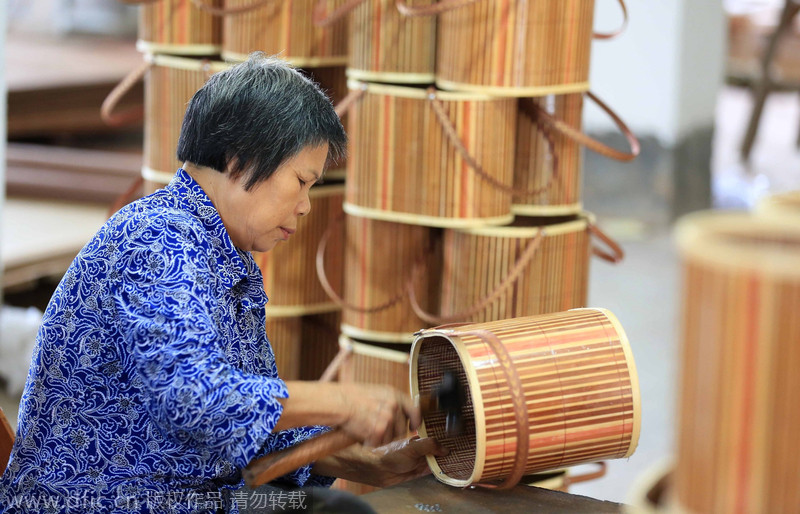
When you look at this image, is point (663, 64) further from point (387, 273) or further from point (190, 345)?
point (190, 345)

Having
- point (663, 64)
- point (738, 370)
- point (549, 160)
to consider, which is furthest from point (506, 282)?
point (663, 64)

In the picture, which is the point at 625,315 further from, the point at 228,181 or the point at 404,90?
the point at 228,181

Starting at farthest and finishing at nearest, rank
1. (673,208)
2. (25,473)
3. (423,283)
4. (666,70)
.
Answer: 1. (673,208)
2. (666,70)
3. (423,283)
4. (25,473)

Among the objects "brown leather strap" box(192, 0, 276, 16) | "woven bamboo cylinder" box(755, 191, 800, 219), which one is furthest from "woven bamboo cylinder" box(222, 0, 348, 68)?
"woven bamboo cylinder" box(755, 191, 800, 219)

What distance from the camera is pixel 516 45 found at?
2352mm

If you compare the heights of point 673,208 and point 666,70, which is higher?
point 666,70

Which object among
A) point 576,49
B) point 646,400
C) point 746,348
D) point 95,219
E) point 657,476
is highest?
point 576,49

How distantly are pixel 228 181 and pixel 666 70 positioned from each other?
13.4 feet

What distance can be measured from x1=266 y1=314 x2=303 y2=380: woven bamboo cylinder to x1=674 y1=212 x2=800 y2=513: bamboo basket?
Answer: 2.02m

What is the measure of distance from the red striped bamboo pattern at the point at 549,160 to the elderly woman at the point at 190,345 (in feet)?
2.99

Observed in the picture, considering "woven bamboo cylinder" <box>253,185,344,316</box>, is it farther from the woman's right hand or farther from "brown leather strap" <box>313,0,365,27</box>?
the woman's right hand

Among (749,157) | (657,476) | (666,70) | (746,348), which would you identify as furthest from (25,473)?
(749,157)

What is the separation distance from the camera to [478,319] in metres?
2.53

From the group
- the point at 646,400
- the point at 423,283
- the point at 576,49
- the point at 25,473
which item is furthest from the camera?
the point at 646,400
